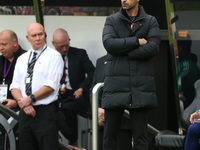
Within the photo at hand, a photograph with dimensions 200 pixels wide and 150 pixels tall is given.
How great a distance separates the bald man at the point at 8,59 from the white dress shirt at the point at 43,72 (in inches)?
31.8

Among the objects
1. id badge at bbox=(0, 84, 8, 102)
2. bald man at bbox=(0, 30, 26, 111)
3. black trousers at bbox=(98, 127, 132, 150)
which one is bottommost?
black trousers at bbox=(98, 127, 132, 150)

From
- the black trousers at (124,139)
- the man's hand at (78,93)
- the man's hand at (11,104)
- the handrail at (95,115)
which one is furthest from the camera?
the man's hand at (78,93)

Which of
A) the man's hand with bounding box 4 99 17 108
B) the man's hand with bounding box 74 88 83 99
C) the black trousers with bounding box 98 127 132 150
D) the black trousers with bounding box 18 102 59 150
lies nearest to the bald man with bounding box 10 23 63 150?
the black trousers with bounding box 18 102 59 150

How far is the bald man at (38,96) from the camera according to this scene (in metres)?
6.75

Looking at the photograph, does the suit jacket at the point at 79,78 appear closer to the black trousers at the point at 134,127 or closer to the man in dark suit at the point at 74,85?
the man in dark suit at the point at 74,85

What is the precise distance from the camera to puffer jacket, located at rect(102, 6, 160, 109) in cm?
529

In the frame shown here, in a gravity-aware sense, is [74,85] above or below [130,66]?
below

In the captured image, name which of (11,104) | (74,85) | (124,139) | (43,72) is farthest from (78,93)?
(124,139)

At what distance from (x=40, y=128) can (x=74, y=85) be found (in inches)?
64.4

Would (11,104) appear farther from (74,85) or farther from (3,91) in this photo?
(74,85)

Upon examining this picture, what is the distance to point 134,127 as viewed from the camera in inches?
211

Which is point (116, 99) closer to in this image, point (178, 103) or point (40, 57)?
point (40, 57)

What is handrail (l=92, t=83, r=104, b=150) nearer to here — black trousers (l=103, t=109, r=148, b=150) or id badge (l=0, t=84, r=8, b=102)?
black trousers (l=103, t=109, r=148, b=150)

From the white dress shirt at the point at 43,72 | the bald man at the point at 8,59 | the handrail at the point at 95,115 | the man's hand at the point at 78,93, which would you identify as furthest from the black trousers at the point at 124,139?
the bald man at the point at 8,59
